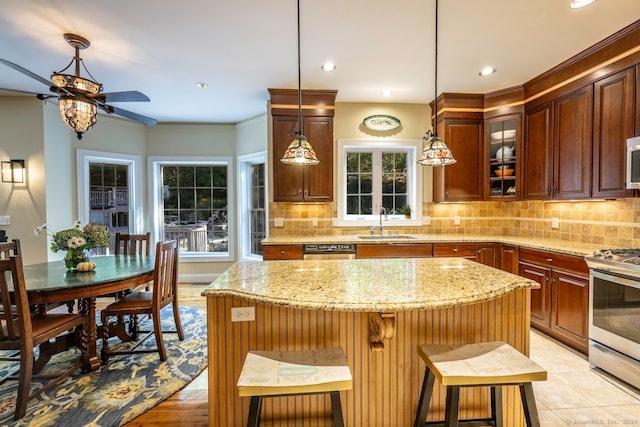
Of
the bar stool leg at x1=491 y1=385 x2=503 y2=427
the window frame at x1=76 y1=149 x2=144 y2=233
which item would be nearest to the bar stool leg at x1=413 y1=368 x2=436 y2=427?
the bar stool leg at x1=491 y1=385 x2=503 y2=427

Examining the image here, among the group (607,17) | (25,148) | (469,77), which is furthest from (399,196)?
(25,148)

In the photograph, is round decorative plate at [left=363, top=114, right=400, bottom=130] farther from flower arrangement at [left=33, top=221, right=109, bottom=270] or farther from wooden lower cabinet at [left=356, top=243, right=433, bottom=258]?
flower arrangement at [left=33, top=221, right=109, bottom=270]

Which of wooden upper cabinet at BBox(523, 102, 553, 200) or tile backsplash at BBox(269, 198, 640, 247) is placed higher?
wooden upper cabinet at BBox(523, 102, 553, 200)

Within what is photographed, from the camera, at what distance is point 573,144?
307cm

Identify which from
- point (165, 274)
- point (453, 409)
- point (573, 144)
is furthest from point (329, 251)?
point (573, 144)

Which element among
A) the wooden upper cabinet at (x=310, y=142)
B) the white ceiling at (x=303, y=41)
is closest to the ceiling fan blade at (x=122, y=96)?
the white ceiling at (x=303, y=41)

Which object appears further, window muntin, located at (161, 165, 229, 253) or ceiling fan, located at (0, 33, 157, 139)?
window muntin, located at (161, 165, 229, 253)

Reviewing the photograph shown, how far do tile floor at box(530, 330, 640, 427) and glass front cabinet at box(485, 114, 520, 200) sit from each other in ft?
6.33

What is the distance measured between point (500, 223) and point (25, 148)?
6235mm

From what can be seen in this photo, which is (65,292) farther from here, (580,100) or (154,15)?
(580,100)

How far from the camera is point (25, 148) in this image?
3.82 meters

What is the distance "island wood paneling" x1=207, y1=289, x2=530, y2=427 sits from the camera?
1.59m

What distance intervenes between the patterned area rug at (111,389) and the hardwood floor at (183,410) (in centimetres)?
5

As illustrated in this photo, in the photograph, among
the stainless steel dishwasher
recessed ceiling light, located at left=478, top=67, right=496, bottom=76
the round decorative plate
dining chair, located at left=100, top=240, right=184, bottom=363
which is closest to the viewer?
dining chair, located at left=100, top=240, right=184, bottom=363
